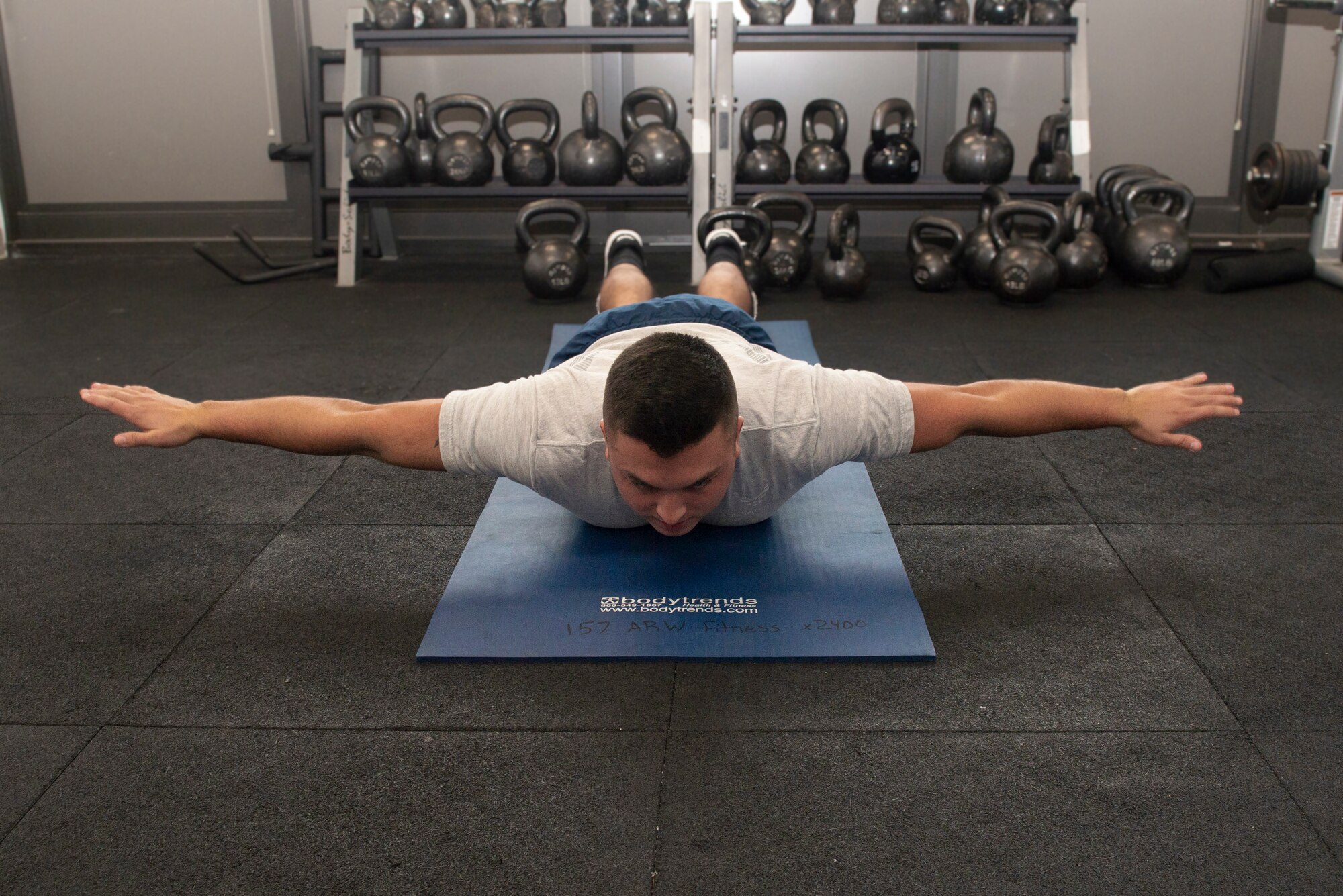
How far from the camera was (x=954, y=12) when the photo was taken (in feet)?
16.0

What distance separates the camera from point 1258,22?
17.5ft

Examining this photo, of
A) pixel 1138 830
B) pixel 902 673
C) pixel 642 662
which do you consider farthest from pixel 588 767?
pixel 1138 830

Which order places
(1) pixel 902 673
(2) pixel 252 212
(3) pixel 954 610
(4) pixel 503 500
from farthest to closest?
(2) pixel 252 212
(4) pixel 503 500
(3) pixel 954 610
(1) pixel 902 673

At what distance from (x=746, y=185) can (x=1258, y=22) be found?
9.03 ft

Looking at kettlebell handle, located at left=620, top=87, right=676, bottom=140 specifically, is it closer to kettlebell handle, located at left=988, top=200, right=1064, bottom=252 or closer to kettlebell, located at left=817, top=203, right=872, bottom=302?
kettlebell, located at left=817, top=203, right=872, bottom=302

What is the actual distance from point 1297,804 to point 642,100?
4.10 meters

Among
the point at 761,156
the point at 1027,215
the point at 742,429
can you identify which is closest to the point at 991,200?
the point at 1027,215

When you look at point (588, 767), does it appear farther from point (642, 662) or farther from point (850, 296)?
point (850, 296)

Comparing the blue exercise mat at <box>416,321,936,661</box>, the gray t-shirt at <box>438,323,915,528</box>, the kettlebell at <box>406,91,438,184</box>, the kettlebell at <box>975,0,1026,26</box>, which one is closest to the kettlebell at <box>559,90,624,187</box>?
the kettlebell at <box>406,91,438,184</box>

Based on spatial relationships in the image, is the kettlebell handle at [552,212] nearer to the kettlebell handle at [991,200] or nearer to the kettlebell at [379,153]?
the kettlebell at [379,153]

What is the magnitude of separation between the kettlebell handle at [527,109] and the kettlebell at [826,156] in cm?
113

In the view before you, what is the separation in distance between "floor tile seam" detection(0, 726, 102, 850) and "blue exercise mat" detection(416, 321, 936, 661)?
1.69 feet

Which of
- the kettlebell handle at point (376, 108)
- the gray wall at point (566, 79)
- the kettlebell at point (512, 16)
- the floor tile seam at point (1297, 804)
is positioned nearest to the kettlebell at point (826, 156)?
the gray wall at point (566, 79)

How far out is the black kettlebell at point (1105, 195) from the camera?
194 inches
